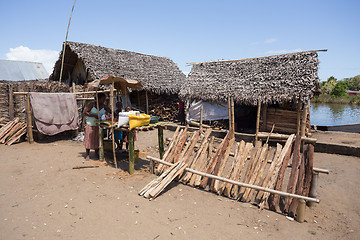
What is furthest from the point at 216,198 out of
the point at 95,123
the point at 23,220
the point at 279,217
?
the point at 95,123

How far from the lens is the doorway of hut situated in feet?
38.1

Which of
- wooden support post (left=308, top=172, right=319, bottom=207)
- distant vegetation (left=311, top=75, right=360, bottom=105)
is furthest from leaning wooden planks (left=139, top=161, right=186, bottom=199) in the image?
distant vegetation (left=311, top=75, right=360, bottom=105)

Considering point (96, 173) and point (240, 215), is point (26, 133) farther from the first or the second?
point (240, 215)

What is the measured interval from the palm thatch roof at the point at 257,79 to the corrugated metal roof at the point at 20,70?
17.6 meters

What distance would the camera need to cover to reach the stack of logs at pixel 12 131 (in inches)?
280

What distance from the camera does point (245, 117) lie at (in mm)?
12578

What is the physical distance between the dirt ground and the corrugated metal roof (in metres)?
18.9

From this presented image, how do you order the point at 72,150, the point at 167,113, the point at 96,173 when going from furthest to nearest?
the point at 167,113 → the point at 72,150 → the point at 96,173

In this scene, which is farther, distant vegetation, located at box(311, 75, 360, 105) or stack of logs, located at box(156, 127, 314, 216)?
distant vegetation, located at box(311, 75, 360, 105)

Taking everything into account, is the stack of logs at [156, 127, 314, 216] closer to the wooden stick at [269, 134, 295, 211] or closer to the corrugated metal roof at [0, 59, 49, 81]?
the wooden stick at [269, 134, 295, 211]

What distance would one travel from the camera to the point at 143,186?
452cm

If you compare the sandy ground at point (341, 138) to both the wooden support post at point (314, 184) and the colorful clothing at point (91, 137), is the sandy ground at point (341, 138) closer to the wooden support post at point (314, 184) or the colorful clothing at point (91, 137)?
the wooden support post at point (314, 184)

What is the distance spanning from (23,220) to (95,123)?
285 cm

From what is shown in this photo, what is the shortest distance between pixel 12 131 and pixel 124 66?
22.1 feet
